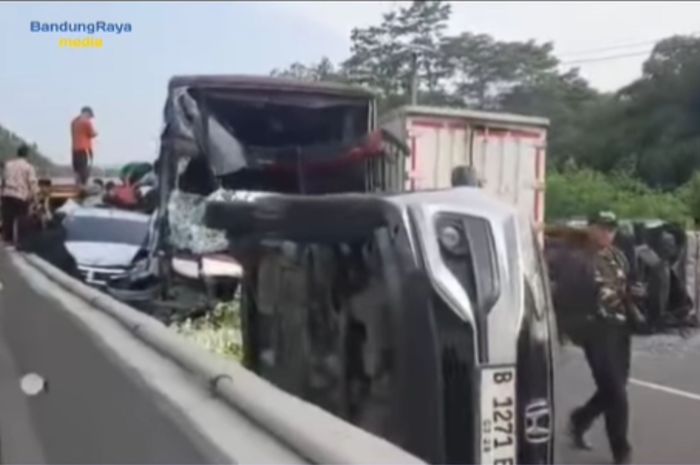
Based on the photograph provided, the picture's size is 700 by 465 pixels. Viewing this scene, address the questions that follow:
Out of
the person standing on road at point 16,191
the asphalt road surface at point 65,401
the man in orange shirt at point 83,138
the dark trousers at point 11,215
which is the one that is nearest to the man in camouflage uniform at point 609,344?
the asphalt road surface at point 65,401

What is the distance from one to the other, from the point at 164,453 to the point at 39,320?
2.65 meters

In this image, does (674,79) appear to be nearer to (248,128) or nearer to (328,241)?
(328,241)

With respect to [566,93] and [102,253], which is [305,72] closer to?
[566,93]

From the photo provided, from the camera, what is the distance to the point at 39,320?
584 centimetres

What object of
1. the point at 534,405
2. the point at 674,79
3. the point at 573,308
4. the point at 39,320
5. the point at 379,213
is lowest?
the point at 39,320

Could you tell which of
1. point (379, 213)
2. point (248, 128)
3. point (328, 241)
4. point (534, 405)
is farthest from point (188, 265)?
point (534, 405)

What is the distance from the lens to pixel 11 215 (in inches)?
177

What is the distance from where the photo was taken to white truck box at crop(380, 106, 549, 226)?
2676 millimetres

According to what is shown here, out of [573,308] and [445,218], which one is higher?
[445,218]

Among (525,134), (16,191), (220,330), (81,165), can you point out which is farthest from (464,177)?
(16,191)

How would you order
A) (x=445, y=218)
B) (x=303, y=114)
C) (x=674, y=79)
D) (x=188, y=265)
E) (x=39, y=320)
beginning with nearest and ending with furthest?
1. (x=445, y=218)
2. (x=674, y=79)
3. (x=303, y=114)
4. (x=188, y=265)
5. (x=39, y=320)

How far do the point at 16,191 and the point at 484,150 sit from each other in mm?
2191

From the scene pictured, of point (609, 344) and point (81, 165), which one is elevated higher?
point (81, 165)

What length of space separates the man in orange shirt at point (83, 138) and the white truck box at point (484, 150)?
4.52 ft
